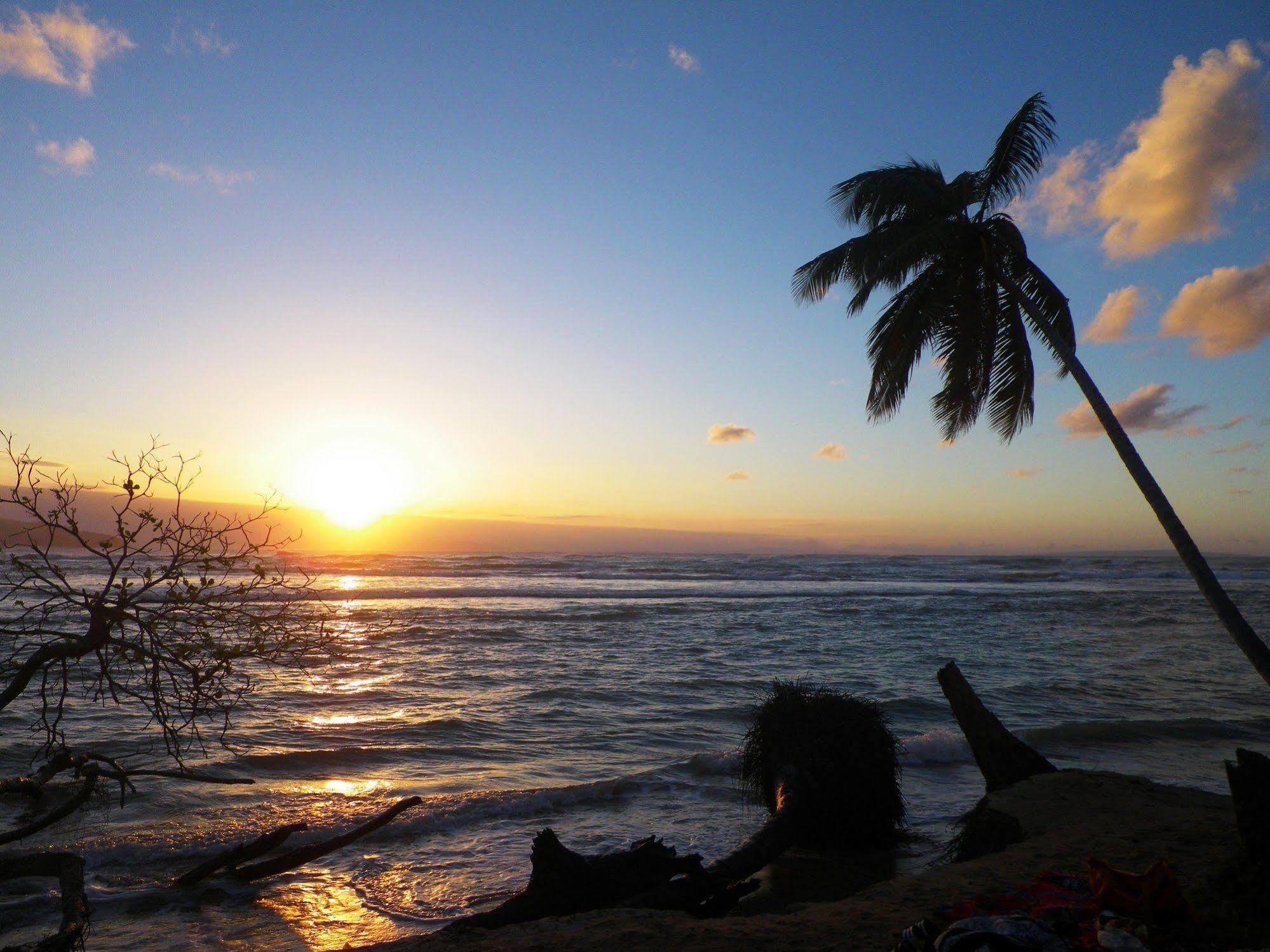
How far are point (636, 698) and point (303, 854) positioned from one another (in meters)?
7.64

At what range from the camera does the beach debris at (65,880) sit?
350 centimetres

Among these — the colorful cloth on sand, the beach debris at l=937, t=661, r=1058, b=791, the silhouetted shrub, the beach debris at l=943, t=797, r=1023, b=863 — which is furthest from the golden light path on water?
the beach debris at l=937, t=661, r=1058, b=791

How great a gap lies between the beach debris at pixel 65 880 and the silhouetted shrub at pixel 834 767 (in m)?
4.98

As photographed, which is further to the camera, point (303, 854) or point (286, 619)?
point (303, 854)

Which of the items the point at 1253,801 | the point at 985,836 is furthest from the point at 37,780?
the point at 1253,801

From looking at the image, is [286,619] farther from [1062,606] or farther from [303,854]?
[1062,606]

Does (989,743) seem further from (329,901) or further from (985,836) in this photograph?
(329,901)

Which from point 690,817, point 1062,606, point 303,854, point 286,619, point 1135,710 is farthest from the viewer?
point 1062,606

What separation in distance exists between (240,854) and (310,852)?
2.00ft

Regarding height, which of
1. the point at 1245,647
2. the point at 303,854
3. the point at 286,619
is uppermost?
the point at 286,619

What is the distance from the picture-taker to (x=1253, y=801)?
13.5 ft

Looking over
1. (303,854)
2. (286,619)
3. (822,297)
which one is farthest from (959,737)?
(286,619)

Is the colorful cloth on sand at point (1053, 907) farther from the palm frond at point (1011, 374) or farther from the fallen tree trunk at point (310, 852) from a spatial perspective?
the palm frond at point (1011, 374)

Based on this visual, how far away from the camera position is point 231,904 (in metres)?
5.88
